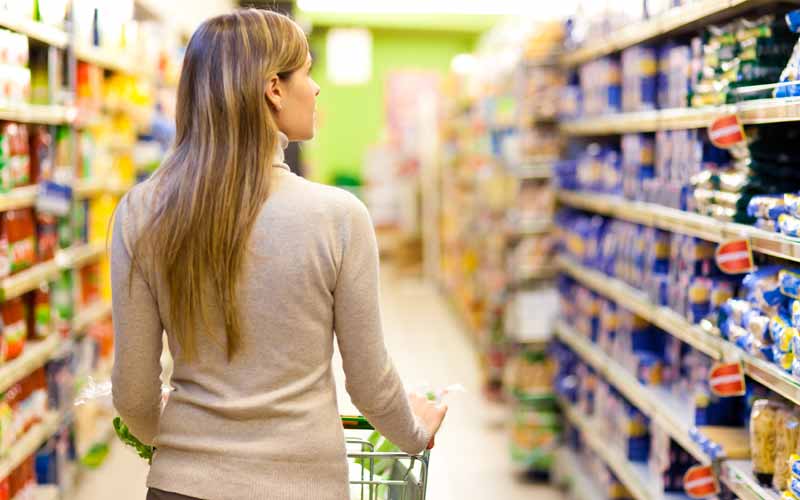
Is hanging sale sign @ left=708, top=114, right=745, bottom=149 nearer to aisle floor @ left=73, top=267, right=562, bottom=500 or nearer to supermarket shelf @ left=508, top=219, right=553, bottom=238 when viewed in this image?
aisle floor @ left=73, top=267, right=562, bottom=500

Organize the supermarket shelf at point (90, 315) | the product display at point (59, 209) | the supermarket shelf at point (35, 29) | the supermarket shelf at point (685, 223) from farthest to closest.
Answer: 1. the supermarket shelf at point (90, 315)
2. the product display at point (59, 209)
3. the supermarket shelf at point (35, 29)
4. the supermarket shelf at point (685, 223)

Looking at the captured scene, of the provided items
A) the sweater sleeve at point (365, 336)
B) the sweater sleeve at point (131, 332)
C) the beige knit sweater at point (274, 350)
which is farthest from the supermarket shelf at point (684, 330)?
the sweater sleeve at point (131, 332)

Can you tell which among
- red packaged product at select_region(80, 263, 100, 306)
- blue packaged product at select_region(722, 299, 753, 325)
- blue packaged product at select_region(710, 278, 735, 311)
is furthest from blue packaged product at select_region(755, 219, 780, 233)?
red packaged product at select_region(80, 263, 100, 306)

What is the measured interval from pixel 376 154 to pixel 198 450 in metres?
13.8

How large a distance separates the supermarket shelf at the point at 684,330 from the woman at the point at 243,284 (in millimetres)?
1198

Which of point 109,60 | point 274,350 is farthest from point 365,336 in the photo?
point 109,60

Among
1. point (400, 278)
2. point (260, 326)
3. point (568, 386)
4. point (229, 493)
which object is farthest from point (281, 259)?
point (400, 278)

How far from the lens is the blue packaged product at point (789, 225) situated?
2.36 metres

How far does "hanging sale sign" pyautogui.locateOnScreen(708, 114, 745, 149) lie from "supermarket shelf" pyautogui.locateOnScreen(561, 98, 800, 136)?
21mm

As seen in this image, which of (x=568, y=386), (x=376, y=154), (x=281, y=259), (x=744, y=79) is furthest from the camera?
(x=376, y=154)

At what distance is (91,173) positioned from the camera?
17.3 feet

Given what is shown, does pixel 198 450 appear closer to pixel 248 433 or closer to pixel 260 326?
pixel 248 433

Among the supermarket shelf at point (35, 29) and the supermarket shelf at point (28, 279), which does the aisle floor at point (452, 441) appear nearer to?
the supermarket shelf at point (28, 279)

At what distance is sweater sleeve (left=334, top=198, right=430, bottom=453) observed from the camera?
1649 millimetres
